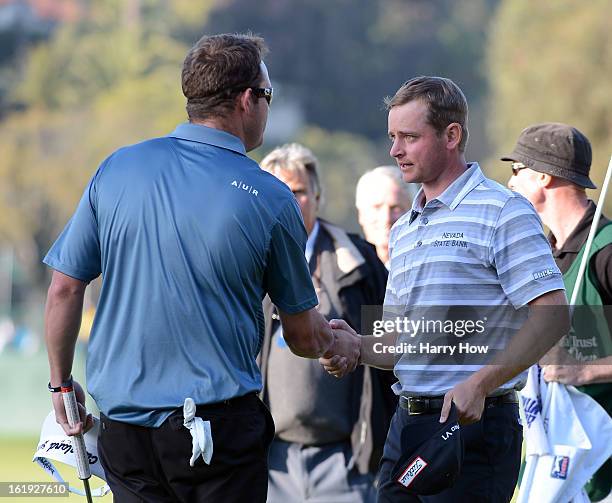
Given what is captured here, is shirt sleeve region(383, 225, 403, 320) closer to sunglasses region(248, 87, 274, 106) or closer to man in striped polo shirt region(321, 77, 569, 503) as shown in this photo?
man in striped polo shirt region(321, 77, 569, 503)

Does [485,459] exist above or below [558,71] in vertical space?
below

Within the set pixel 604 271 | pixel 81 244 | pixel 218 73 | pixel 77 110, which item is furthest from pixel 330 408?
pixel 77 110

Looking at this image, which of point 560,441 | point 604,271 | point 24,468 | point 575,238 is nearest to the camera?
point 560,441

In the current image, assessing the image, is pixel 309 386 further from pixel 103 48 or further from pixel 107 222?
pixel 103 48

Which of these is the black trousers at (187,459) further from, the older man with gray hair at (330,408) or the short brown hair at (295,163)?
the short brown hair at (295,163)

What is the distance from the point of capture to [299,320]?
4.53 m

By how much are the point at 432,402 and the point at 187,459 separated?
2.87 feet

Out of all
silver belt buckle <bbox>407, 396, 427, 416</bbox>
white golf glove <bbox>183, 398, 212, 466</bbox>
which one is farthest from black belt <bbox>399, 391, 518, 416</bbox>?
white golf glove <bbox>183, 398, 212, 466</bbox>

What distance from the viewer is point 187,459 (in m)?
4.28

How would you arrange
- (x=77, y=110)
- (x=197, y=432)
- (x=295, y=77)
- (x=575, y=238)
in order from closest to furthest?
(x=197, y=432)
(x=575, y=238)
(x=77, y=110)
(x=295, y=77)

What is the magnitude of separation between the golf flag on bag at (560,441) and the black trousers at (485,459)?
786mm

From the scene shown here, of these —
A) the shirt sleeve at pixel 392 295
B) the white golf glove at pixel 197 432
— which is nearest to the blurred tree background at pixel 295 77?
the shirt sleeve at pixel 392 295

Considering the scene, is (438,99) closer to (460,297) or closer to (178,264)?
(460,297)

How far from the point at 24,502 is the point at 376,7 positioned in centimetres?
7815
